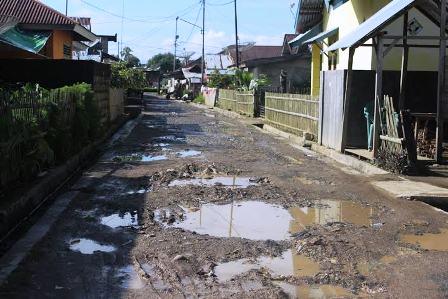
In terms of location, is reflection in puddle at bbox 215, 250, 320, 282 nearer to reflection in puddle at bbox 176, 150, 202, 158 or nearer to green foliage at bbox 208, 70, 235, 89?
reflection in puddle at bbox 176, 150, 202, 158

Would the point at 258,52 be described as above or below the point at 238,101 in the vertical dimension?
above

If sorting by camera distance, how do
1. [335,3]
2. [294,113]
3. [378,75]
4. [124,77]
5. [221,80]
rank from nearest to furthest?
[378,75], [335,3], [294,113], [124,77], [221,80]

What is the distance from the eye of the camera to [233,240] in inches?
283

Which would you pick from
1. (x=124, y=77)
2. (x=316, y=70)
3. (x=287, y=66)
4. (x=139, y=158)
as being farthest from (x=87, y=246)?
(x=287, y=66)

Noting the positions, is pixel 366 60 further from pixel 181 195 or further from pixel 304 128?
pixel 181 195

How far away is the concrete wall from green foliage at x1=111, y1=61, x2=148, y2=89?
31.5 ft

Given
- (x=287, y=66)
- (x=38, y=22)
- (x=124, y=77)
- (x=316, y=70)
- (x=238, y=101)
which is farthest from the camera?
(x=287, y=66)

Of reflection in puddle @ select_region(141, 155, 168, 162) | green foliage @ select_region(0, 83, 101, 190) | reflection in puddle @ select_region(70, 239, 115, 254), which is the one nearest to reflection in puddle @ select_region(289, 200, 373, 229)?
reflection in puddle @ select_region(70, 239, 115, 254)

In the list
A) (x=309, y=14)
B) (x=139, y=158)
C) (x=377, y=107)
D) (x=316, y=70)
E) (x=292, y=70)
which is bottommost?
(x=139, y=158)

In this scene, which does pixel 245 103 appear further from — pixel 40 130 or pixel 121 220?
pixel 121 220

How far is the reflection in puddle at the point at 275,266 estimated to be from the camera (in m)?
5.96

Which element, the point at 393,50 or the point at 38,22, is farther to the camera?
the point at 38,22

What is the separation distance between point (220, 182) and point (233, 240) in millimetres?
4070

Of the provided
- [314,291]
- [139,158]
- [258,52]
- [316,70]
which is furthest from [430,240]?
[258,52]
